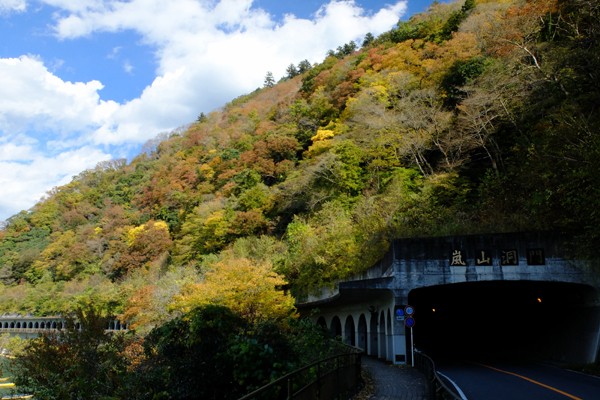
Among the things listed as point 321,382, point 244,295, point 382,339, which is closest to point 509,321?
point 382,339

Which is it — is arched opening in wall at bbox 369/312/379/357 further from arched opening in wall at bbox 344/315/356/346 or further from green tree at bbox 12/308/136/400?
green tree at bbox 12/308/136/400

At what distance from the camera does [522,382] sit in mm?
13148

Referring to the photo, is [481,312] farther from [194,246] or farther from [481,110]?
[194,246]

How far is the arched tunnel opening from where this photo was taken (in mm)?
18156

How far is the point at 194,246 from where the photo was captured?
5019 cm

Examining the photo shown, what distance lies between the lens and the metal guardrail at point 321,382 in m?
6.47

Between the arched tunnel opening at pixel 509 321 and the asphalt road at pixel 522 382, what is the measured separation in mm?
2518

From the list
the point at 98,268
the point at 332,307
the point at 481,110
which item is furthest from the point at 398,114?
the point at 98,268

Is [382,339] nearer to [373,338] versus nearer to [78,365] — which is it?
[373,338]

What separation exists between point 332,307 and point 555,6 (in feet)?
85.4

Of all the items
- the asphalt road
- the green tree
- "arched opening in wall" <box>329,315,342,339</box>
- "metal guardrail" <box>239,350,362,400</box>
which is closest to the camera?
"metal guardrail" <box>239,350,362,400</box>

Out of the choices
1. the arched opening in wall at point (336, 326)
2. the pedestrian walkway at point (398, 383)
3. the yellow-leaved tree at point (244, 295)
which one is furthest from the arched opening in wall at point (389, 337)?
the arched opening in wall at point (336, 326)

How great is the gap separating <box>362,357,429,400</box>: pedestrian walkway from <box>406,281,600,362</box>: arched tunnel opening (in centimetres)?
354

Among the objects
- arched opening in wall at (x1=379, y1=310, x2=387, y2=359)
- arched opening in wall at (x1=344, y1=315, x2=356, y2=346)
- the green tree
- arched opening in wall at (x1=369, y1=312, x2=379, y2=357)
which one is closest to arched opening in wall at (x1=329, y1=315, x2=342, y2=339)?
arched opening in wall at (x1=344, y1=315, x2=356, y2=346)
